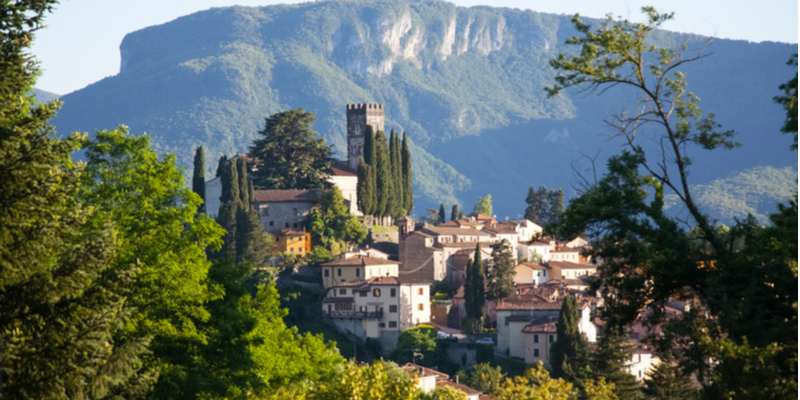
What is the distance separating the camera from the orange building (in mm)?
76438

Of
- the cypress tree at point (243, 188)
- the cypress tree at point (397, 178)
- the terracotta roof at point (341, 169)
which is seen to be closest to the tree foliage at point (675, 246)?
the cypress tree at point (243, 188)

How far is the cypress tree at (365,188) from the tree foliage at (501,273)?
12946 millimetres

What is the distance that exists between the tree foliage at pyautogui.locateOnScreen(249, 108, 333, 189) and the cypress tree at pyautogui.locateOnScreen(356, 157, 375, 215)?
308cm

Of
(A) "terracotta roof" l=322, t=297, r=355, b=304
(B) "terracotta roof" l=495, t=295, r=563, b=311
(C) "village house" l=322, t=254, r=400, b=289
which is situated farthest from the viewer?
(C) "village house" l=322, t=254, r=400, b=289

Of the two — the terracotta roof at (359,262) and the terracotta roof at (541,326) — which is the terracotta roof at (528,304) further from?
the terracotta roof at (359,262)

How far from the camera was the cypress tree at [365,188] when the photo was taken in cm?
7956

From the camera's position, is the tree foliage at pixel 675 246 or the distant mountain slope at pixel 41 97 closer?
the tree foliage at pixel 675 246

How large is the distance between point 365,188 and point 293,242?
8421mm

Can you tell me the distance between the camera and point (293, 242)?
76.6 meters

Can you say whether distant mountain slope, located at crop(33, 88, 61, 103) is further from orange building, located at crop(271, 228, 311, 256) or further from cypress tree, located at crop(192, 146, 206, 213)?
orange building, located at crop(271, 228, 311, 256)

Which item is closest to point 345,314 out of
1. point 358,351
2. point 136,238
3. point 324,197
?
point 358,351

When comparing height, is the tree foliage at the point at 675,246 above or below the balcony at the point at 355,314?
above

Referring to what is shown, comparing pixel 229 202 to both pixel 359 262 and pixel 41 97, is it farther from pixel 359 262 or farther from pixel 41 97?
pixel 41 97

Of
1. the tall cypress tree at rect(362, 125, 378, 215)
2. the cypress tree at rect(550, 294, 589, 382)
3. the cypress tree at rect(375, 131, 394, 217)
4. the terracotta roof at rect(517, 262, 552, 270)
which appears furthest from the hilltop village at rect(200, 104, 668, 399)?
the cypress tree at rect(550, 294, 589, 382)
